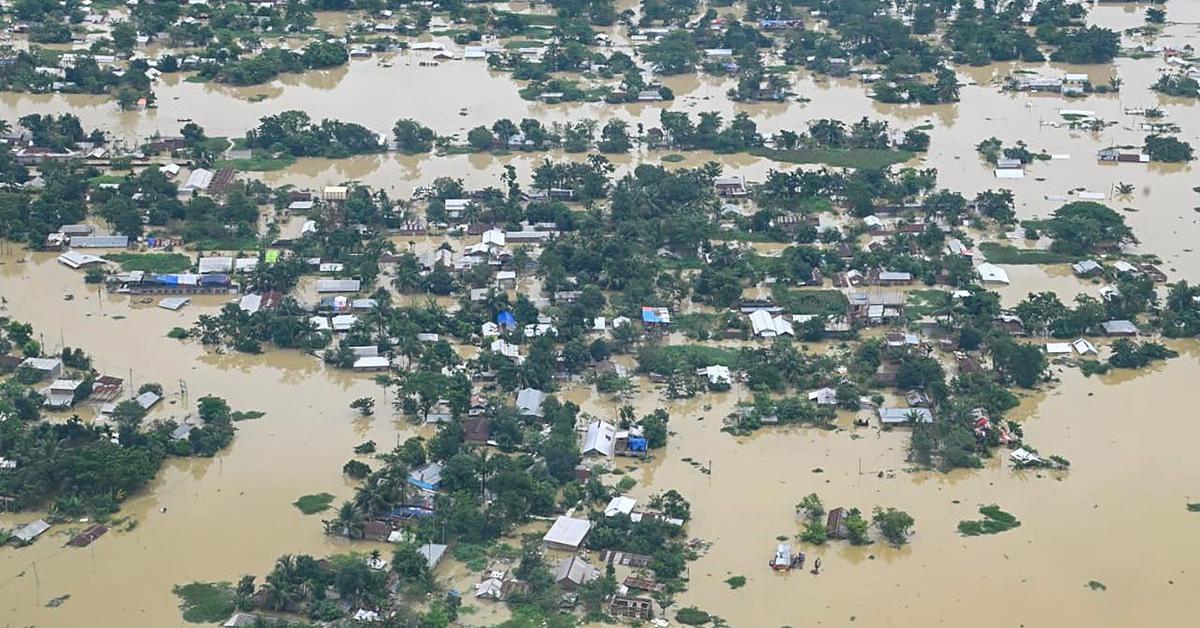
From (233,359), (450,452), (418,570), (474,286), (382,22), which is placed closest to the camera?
(418,570)

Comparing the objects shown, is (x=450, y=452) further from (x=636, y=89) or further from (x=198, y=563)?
(x=636, y=89)

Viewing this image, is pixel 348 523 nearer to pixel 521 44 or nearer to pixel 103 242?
pixel 103 242

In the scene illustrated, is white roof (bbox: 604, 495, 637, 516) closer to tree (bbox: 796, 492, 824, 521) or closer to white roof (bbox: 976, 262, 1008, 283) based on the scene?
tree (bbox: 796, 492, 824, 521)

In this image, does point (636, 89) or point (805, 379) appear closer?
point (805, 379)

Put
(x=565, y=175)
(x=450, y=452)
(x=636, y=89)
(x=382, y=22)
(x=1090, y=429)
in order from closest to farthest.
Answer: (x=450, y=452) < (x=1090, y=429) < (x=565, y=175) < (x=636, y=89) < (x=382, y=22)

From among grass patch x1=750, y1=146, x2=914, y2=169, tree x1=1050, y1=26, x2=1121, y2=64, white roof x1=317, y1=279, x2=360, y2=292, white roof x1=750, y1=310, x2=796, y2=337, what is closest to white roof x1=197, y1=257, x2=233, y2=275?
white roof x1=317, y1=279, x2=360, y2=292

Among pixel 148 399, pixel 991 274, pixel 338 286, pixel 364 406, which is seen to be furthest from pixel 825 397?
pixel 148 399

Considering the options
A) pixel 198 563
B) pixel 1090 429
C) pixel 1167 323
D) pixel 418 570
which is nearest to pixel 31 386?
pixel 198 563
